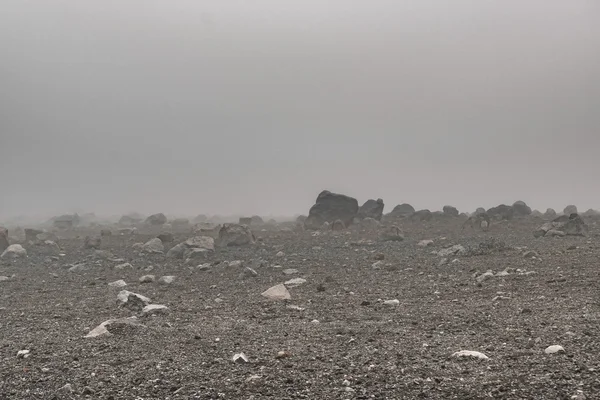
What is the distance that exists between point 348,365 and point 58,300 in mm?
10955

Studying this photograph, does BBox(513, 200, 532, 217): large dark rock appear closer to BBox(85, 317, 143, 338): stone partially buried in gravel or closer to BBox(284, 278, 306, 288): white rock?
BBox(284, 278, 306, 288): white rock

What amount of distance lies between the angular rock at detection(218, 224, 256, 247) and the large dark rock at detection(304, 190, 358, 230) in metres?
15.1

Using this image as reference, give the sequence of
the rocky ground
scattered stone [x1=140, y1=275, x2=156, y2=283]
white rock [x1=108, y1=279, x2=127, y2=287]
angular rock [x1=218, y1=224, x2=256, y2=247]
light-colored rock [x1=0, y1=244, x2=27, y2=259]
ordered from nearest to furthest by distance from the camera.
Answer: the rocky ground
white rock [x1=108, y1=279, x2=127, y2=287]
scattered stone [x1=140, y1=275, x2=156, y2=283]
light-colored rock [x1=0, y1=244, x2=27, y2=259]
angular rock [x1=218, y1=224, x2=256, y2=247]

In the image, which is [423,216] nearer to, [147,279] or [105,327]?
[147,279]

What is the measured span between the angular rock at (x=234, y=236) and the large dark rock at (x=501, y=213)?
83.9 feet

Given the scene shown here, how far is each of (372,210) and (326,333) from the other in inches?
1685

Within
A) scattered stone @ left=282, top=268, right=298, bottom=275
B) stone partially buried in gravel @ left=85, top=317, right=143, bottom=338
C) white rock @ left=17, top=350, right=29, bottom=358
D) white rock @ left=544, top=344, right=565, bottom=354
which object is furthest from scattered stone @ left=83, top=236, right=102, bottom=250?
white rock @ left=544, top=344, right=565, bottom=354

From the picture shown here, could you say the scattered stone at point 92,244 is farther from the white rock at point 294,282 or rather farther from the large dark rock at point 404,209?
the large dark rock at point 404,209

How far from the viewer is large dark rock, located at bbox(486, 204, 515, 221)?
144ft

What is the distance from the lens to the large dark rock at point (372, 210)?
51000mm

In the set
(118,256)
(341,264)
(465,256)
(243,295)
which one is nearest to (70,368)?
(243,295)

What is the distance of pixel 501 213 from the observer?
154ft

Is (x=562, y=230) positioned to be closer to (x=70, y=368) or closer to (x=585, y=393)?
(x=585, y=393)

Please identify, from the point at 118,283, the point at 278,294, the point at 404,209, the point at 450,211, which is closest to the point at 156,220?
the point at 404,209
